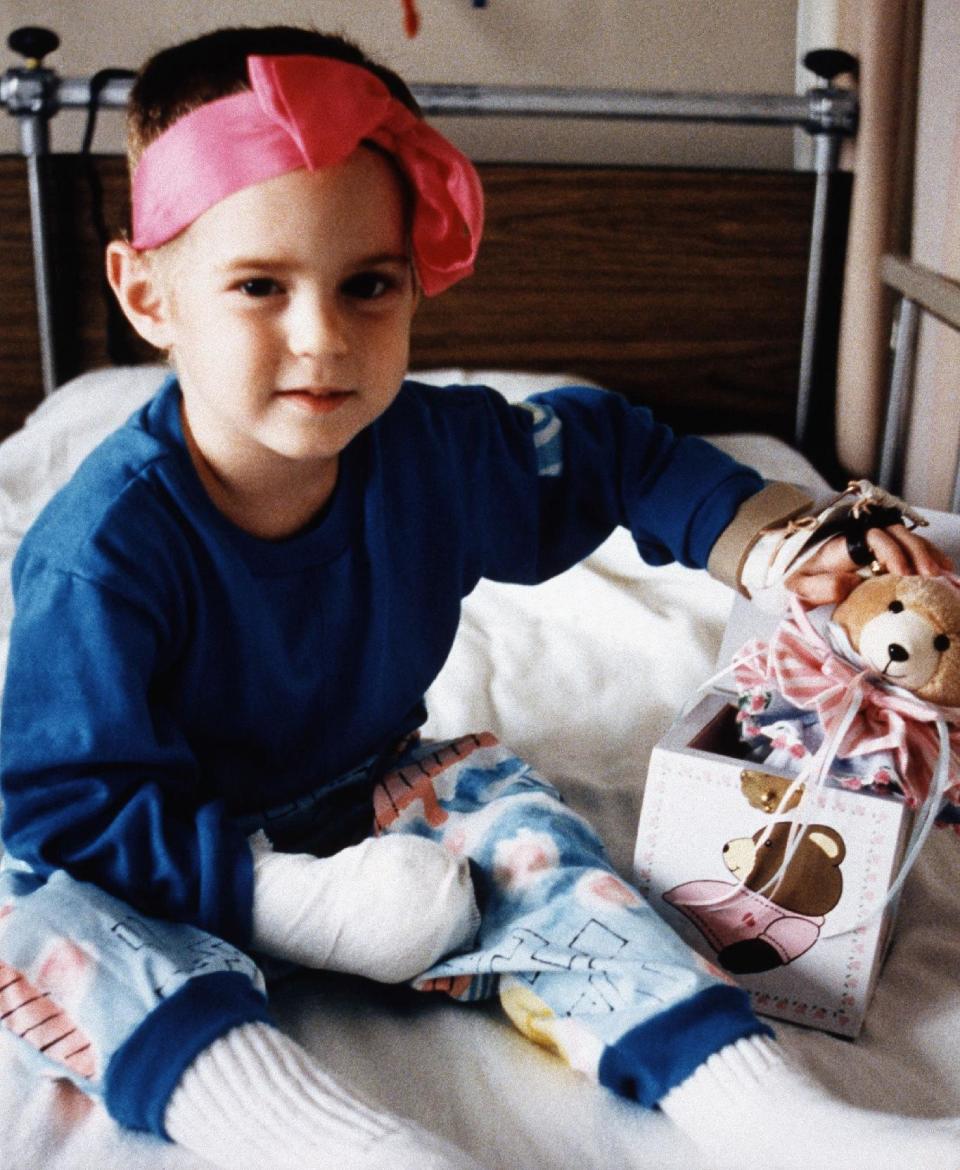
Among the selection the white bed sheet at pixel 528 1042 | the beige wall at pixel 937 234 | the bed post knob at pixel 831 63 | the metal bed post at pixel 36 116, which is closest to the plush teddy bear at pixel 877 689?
the white bed sheet at pixel 528 1042

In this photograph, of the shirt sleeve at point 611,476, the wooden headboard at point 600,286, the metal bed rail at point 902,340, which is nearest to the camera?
the shirt sleeve at point 611,476

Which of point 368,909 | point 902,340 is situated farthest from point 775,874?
point 902,340

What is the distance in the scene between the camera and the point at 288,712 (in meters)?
0.91

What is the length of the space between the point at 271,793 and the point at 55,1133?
30cm

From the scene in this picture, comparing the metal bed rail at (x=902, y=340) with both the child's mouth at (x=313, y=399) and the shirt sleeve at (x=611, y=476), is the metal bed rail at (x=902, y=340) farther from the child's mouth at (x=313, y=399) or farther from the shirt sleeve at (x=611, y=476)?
the child's mouth at (x=313, y=399)

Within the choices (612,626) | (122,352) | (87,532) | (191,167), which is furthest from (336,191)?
(122,352)

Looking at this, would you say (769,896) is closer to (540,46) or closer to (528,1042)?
(528,1042)

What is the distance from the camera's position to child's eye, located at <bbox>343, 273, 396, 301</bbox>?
0.81m

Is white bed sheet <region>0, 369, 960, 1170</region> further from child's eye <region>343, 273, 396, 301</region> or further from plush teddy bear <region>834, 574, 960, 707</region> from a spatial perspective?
child's eye <region>343, 273, 396, 301</region>

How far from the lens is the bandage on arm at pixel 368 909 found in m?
0.76

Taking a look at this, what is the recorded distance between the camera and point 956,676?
2.45 ft

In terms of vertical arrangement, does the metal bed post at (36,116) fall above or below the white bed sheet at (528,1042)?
above

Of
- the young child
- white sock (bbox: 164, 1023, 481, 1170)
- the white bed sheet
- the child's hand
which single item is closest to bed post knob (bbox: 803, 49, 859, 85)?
the white bed sheet

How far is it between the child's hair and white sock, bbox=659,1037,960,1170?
1.99 feet
